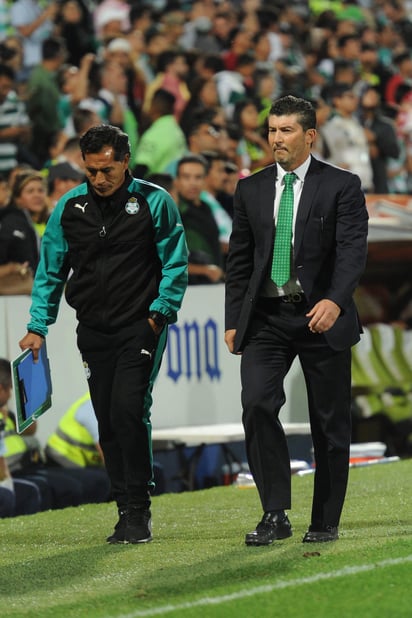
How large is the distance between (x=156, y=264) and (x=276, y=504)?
1332 mm

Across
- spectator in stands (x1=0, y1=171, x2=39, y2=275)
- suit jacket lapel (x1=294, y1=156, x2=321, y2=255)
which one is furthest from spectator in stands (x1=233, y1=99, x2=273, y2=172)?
suit jacket lapel (x1=294, y1=156, x2=321, y2=255)

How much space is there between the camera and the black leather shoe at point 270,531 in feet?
22.7

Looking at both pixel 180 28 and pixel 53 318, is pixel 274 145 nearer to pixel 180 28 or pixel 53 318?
pixel 53 318

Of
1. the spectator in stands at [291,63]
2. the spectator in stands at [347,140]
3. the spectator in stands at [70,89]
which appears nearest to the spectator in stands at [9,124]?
the spectator in stands at [70,89]

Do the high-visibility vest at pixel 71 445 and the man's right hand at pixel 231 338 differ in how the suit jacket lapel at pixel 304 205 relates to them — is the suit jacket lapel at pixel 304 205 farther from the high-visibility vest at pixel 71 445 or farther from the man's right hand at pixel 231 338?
the high-visibility vest at pixel 71 445

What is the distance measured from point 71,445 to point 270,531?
3791 millimetres

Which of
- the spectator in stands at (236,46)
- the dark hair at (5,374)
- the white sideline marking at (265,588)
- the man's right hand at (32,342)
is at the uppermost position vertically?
the spectator in stands at (236,46)

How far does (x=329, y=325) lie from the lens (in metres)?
6.51

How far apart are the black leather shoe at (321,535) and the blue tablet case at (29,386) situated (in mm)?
1465

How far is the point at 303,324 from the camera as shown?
6.77 m

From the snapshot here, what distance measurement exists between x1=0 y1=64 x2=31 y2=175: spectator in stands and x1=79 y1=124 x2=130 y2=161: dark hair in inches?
255

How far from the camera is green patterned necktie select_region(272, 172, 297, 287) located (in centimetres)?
675

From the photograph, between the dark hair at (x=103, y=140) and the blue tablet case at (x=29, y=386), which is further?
the blue tablet case at (x=29, y=386)

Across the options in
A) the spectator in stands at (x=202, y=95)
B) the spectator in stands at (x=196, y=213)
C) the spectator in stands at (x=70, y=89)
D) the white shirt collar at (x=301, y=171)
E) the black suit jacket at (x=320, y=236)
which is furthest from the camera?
the spectator in stands at (x=202, y=95)
